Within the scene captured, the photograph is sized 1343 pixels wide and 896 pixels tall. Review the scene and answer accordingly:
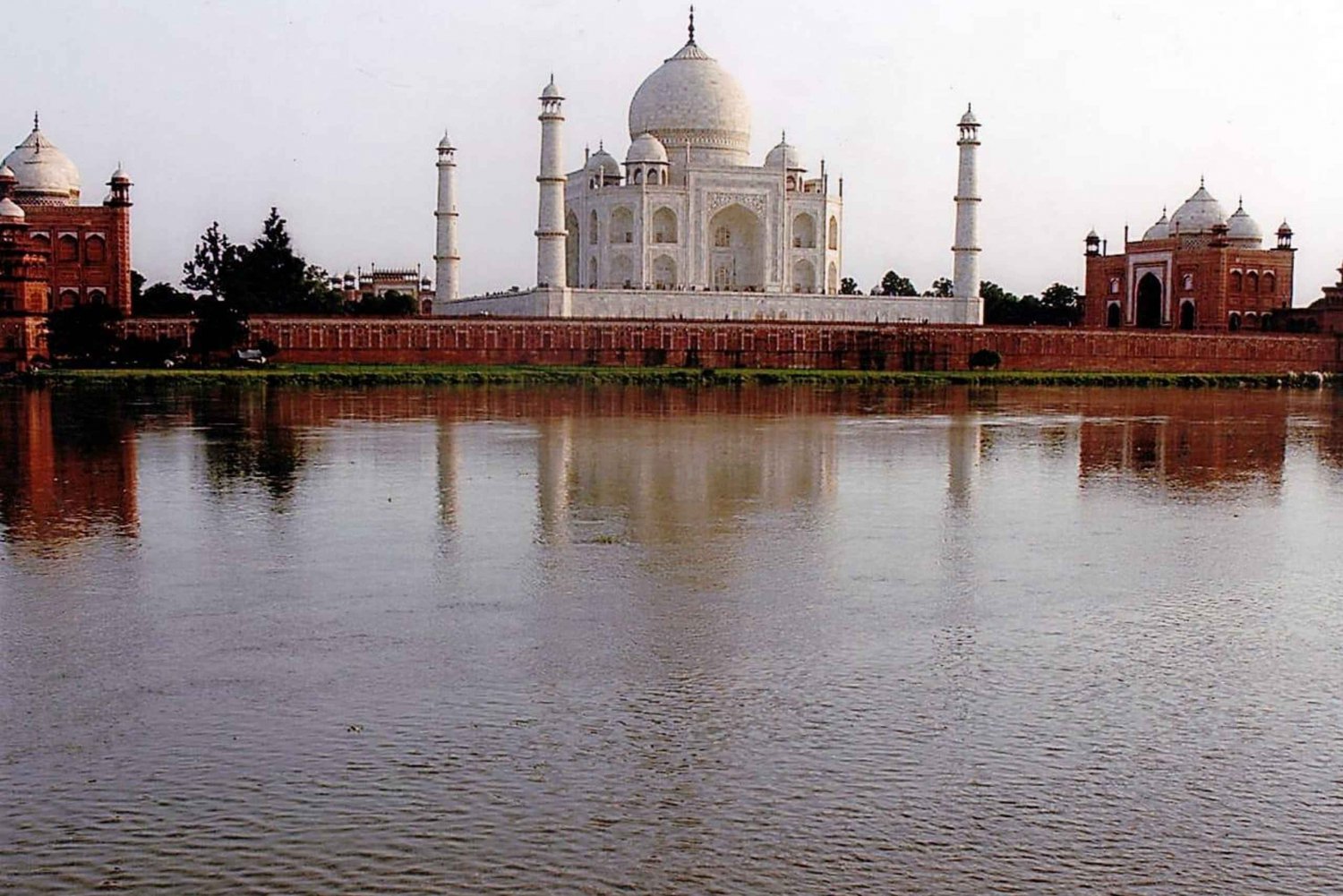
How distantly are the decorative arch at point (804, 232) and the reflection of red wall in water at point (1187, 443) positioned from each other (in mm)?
17010

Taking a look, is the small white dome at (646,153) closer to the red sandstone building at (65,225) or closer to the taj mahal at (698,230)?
the taj mahal at (698,230)

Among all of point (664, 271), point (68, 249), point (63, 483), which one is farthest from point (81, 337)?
point (63, 483)

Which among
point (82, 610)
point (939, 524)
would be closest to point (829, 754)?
point (82, 610)

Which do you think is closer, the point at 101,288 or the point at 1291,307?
the point at 101,288

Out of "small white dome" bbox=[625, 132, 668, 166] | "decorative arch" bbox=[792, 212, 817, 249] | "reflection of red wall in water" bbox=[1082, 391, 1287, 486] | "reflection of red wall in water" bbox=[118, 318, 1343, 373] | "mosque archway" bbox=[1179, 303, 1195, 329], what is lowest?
"reflection of red wall in water" bbox=[1082, 391, 1287, 486]

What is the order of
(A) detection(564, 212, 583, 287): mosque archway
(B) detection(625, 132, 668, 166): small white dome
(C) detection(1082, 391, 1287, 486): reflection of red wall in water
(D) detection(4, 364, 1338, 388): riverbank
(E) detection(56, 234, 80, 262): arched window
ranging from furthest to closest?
1. (A) detection(564, 212, 583, 287): mosque archway
2. (B) detection(625, 132, 668, 166): small white dome
3. (E) detection(56, 234, 80, 262): arched window
4. (D) detection(4, 364, 1338, 388): riverbank
5. (C) detection(1082, 391, 1287, 486): reflection of red wall in water

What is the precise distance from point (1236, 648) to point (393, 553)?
4251mm

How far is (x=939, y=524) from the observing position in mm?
9477

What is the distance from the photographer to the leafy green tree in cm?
2888

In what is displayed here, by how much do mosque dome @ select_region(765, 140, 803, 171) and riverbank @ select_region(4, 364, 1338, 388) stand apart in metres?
8.35

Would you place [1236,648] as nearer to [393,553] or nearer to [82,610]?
[393,553]

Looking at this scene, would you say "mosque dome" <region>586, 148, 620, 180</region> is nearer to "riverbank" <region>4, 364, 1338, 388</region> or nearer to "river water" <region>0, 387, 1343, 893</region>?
"riverbank" <region>4, 364, 1338, 388</region>

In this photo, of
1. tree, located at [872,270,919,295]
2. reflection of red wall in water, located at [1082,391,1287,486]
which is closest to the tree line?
tree, located at [872,270,919,295]

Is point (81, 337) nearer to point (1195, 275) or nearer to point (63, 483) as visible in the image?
point (63, 483)
